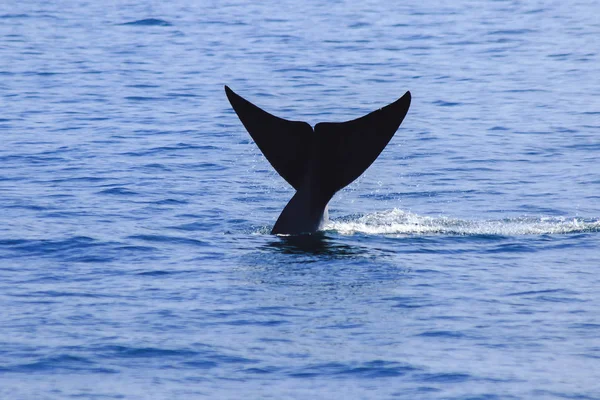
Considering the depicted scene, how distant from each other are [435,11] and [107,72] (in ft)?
50.6

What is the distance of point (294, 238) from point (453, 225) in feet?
6.87

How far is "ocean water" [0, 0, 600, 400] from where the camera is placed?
33.5 ft

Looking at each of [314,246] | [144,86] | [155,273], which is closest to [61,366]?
[155,273]

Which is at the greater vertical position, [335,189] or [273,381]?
[335,189]

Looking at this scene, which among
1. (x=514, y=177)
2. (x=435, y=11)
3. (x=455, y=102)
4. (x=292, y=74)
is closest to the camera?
(x=514, y=177)

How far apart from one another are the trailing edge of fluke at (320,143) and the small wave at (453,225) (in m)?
0.97

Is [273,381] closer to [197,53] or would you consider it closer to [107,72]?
[107,72]

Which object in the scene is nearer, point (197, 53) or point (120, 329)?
point (120, 329)

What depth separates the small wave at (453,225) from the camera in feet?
47.5

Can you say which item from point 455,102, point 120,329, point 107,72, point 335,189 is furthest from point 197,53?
point 120,329

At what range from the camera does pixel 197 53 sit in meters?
32.9

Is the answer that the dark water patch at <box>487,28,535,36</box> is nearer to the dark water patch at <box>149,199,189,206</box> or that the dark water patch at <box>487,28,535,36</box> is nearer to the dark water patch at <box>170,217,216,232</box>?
the dark water patch at <box>149,199,189,206</box>

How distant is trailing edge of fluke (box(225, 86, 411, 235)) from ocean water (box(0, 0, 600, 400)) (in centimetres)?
73

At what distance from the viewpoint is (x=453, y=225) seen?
1483 cm
